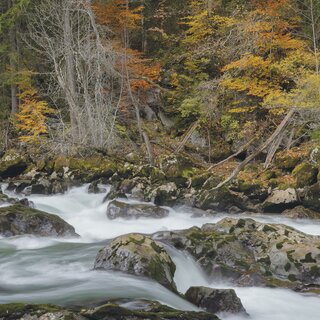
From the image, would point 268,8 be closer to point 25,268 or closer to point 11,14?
point 11,14

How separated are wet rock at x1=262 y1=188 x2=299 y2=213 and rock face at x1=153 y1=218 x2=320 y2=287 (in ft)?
11.1

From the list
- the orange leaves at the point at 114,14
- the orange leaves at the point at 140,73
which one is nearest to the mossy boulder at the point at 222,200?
the orange leaves at the point at 140,73

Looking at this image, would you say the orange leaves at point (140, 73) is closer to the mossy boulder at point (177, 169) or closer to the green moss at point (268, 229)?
the mossy boulder at point (177, 169)

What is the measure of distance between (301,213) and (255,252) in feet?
14.2

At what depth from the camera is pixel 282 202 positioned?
1238cm

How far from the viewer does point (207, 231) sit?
9102 mm

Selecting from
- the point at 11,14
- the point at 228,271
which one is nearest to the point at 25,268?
the point at 228,271

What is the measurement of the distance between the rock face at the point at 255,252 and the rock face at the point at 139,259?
1.07 m

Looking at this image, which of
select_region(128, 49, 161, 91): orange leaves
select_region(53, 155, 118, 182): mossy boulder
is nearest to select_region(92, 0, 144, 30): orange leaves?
select_region(128, 49, 161, 91): orange leaves

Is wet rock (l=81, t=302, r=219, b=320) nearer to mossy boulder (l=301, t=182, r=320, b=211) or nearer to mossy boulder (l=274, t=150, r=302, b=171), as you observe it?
mossy boulder (l=301, t=182, r=320, b=211)

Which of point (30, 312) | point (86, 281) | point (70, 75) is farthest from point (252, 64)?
point (30, 312)

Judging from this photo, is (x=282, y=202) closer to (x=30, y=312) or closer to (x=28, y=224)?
(x=28, y=224)

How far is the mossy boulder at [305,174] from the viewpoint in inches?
494

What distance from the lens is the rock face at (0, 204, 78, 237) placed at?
30.3 ft
